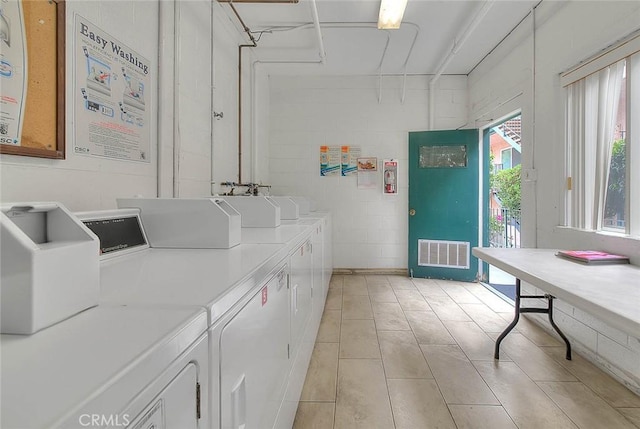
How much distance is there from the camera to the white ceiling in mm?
2758

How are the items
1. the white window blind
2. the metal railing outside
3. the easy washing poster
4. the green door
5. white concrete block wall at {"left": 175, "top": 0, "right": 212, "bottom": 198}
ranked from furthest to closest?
the metal railing outside → the green door → white concrete block wall at {"left": 175, "top": 0, "right": 212, "bottom": 198} → the white window blind → the easy washing poster

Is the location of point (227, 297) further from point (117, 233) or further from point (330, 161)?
point (330, 161)

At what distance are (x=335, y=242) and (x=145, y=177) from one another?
3.02 metres

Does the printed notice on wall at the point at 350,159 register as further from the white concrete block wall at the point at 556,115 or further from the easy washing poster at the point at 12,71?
the easy washing poster at the point at 12,71

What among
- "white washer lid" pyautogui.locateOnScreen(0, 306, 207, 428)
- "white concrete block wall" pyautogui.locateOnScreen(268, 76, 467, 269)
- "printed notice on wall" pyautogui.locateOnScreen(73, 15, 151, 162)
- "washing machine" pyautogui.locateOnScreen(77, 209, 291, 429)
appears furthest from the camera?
"white concrete block wall" pyautogui.locateOnScreen(268, 76, 467, 269)

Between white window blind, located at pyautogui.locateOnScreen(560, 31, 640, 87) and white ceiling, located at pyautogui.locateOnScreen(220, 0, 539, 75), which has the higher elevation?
white ceiling, located at pyautogui.locateOnScreen(220, 0, 539, 75)

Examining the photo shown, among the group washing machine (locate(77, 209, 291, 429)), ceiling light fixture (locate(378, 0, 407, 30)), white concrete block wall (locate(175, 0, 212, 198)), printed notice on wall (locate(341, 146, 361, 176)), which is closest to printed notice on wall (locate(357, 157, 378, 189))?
printed notice on wall (locate(341, 146, 361, 176))

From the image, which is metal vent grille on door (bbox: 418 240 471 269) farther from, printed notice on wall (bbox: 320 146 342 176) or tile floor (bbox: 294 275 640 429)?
printed notice on wall (bbox: 320 146 342 176)

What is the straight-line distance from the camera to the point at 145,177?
171cm

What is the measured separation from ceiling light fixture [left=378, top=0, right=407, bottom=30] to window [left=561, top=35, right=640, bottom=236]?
1.41 m

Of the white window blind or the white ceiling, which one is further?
the white ceiling

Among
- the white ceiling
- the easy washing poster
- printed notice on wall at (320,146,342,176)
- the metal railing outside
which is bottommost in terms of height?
the metal railing outside

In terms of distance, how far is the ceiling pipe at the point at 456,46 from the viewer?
257 cm

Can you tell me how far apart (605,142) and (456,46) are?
1786mm
